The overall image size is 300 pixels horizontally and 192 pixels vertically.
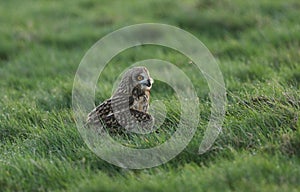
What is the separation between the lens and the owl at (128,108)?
677 cm

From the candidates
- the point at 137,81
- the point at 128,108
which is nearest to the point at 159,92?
the point at 137,81

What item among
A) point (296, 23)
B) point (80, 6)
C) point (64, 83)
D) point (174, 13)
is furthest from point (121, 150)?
point (80, 6)

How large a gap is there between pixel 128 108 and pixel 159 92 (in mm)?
2008

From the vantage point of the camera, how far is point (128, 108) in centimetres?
695

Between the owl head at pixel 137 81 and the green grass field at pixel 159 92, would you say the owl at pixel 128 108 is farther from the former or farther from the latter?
the green grass field at pixel 159 92

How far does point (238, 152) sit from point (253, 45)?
5248mm

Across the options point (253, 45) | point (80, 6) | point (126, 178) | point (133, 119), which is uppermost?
point (80, 6)

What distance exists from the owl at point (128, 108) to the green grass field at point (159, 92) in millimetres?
302

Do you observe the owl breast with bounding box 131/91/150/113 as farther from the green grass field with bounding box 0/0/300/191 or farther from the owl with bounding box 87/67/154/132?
the green grass field with bounding box 0/0/300/191

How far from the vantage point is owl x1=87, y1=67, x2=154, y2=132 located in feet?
22.2

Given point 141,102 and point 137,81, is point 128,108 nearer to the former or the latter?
point 141,102

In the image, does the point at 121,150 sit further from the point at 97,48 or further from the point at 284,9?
the point at 284,9

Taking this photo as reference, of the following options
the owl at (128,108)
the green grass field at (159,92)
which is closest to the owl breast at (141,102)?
the owl at (128,108)

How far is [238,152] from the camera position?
235 inches
